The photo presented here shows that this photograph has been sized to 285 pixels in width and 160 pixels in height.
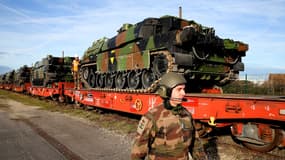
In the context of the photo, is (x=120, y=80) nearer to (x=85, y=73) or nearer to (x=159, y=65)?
(x=159, y=65)

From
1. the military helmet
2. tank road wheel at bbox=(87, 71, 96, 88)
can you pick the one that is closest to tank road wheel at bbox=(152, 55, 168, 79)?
tank road wheel at bbox=(87, 71, 96, 88)

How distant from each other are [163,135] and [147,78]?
798 centimetres

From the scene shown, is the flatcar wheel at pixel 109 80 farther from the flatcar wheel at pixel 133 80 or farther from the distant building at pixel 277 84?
the distant building at pixel 277 84

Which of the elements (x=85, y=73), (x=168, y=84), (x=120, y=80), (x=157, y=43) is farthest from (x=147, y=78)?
(x=168, y=84)

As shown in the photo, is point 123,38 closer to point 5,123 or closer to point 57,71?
point 5,123

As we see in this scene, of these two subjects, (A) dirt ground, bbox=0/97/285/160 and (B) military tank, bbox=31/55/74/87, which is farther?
(B) military tank, bbox=31/55/74/87

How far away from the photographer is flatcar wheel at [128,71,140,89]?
1138cm

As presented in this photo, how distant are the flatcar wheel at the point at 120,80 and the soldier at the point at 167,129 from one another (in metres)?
9.35

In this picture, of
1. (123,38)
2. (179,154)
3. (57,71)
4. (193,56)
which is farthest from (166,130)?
(57,71)

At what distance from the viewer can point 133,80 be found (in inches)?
462

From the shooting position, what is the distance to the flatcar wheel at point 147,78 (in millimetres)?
10715

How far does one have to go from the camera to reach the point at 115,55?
42.7 ft

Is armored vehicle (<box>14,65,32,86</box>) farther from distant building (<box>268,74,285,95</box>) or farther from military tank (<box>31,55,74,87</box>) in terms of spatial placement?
distant building (<box>268,74,285,95</box>)

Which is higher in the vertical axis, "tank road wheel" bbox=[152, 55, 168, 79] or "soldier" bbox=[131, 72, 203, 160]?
"tank road wheel" bbox=[152, 55, 168, 79]
